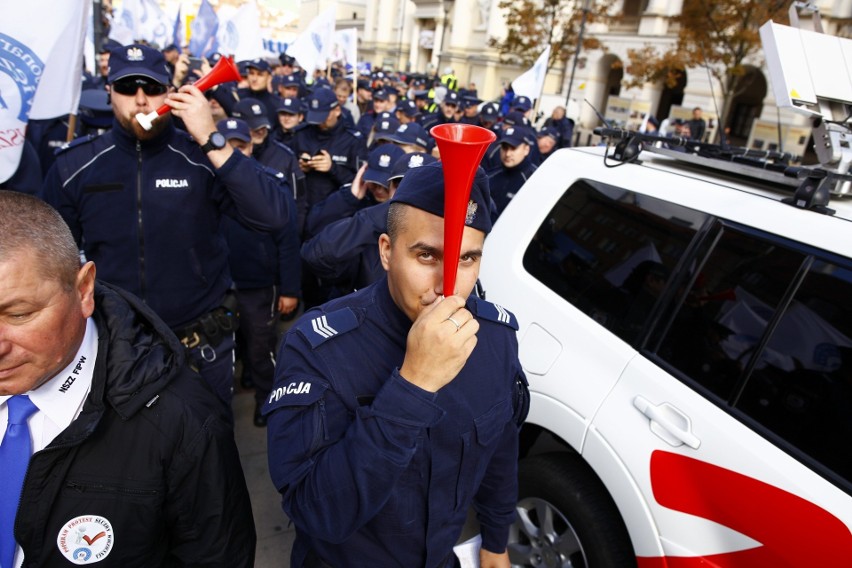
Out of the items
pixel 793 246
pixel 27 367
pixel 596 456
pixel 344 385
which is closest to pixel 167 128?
pixel 27 367

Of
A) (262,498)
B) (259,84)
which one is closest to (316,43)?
(259,84)

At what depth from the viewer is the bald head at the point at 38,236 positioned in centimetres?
118

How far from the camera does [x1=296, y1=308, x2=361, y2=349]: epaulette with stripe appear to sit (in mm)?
1378

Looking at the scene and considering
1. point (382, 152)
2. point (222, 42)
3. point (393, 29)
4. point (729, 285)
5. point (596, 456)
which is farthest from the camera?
point (393, 29)

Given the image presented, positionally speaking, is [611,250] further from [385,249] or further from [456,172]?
[456,172]

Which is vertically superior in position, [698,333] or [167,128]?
[167,128]

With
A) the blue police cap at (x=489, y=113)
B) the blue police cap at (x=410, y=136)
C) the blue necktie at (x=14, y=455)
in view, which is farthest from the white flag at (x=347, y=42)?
the blue necktie at (x=14, y=455)

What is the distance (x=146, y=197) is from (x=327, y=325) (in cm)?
156

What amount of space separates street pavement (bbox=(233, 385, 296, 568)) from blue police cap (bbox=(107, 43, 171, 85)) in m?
2.20

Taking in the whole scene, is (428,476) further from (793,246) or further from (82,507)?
(793,246)

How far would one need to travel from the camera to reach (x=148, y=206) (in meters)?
2.52

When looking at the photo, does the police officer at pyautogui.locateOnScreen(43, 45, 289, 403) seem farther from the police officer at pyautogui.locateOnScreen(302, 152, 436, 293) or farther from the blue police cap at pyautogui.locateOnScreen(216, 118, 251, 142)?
the blue police cap at pyautogui.locateOnScreen(216, 118, 251, 142)

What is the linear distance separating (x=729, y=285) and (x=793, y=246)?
228mm

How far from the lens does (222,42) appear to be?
1075 cm
